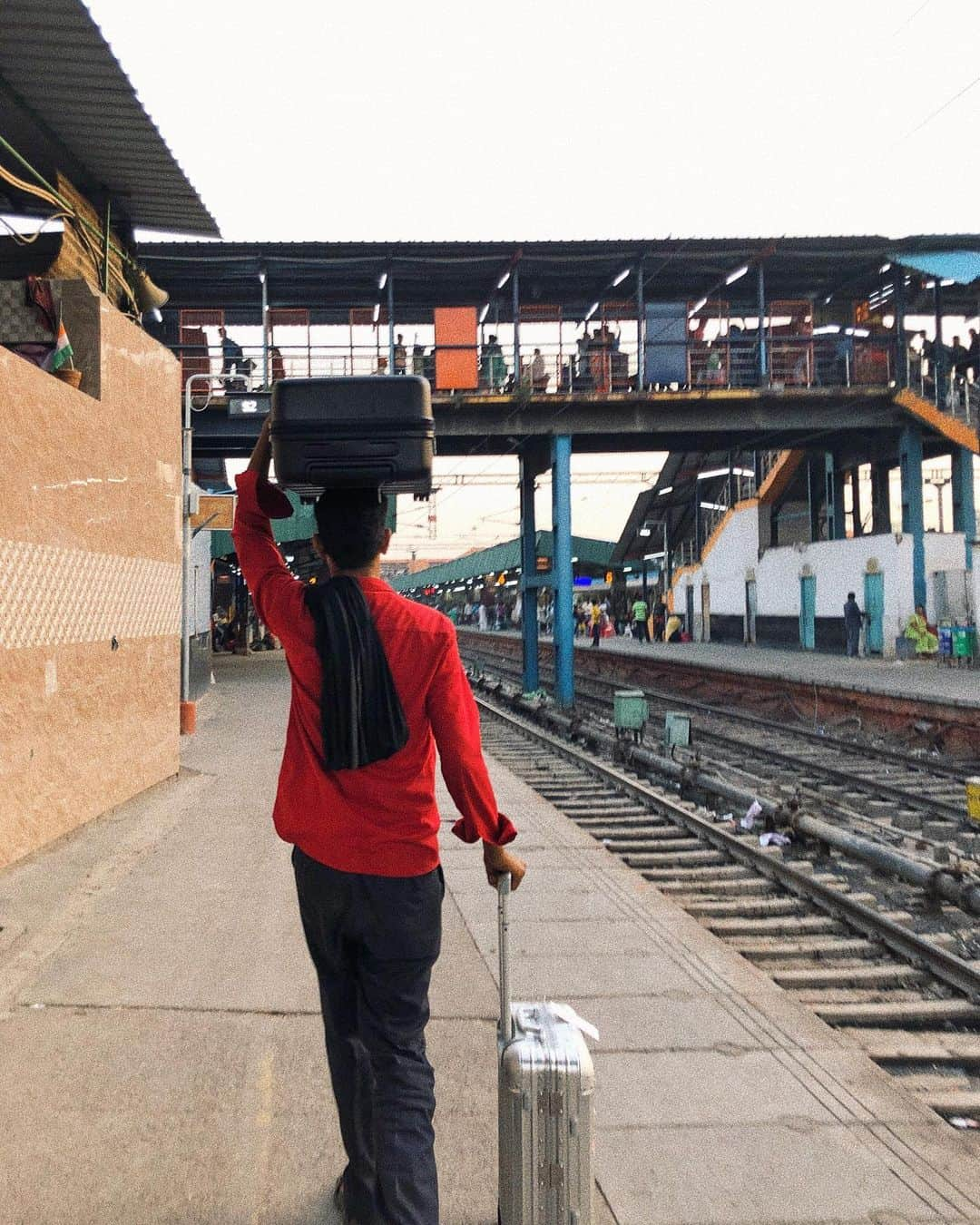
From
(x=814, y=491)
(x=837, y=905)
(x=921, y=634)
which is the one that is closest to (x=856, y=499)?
(x=814, y=491)

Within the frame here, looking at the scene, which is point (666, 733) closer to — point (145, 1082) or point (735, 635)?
point (145, 1082)

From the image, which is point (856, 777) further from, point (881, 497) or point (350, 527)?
point (881, 497)

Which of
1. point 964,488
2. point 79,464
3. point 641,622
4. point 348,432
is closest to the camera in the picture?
point 348,432

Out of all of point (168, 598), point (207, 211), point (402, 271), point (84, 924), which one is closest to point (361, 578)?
point (84, 924)

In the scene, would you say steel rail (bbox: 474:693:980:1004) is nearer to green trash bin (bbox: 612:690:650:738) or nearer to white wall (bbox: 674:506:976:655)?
green trash bin (bbox: 612:690:650:738)

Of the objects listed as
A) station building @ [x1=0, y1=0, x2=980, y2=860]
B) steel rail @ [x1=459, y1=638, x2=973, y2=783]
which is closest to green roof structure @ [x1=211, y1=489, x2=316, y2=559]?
station building @ [x1=0, y1=0, x2=980, y2=860]

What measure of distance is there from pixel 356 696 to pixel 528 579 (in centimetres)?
1954

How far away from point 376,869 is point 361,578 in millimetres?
692

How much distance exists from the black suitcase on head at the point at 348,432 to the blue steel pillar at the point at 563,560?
57.1 feet

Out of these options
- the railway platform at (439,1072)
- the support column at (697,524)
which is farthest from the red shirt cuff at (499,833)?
the support column at (697,524)

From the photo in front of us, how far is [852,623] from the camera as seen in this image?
23688 millimetres

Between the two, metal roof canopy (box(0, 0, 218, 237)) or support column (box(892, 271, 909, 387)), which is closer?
metal roof canopy (box(0, 0, 218, 237))

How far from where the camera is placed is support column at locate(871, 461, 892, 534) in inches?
1088

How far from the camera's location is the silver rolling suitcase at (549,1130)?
2.31 meters
